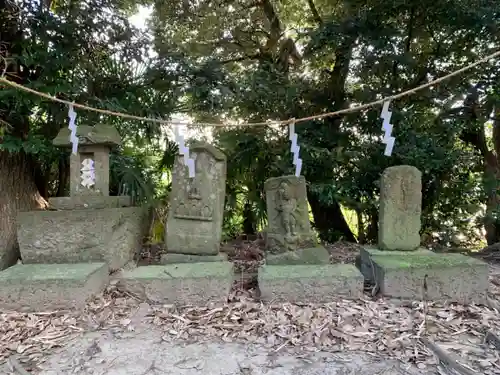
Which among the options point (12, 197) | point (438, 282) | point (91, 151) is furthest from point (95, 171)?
point (438, 282)

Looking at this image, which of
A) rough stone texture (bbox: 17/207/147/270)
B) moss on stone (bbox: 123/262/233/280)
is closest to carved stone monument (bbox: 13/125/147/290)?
rough stone texture (bbox: 17/207/147/270)

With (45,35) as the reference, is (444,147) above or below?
below

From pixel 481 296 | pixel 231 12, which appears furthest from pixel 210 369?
pixel 231 12

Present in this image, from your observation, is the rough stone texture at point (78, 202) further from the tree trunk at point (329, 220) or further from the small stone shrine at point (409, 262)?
the tree trunk at point (329, 220)

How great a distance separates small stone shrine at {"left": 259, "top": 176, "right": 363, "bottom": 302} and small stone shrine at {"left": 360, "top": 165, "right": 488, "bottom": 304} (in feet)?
0.92

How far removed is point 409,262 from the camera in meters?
→ 2.92

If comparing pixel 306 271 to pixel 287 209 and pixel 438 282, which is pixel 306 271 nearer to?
pixel 287 209

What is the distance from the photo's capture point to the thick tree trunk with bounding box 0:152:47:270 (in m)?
3.77

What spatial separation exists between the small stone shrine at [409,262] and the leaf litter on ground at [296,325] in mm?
114

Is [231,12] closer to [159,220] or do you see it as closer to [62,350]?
[159,220]

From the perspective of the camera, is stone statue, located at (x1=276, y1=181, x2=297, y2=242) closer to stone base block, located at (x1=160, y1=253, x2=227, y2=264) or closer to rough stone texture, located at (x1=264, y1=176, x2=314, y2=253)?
rough stone texture, located at (x1=264, y1=176, x2=314, y2=253)

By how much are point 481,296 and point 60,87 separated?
4.32m

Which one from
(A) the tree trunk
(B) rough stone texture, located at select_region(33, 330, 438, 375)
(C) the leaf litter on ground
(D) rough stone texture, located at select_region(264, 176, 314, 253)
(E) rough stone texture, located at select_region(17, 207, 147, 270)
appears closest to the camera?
(B) rough stone texture, located at select_region(33, 330, 438, 375)

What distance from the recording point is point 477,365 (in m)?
1.97
